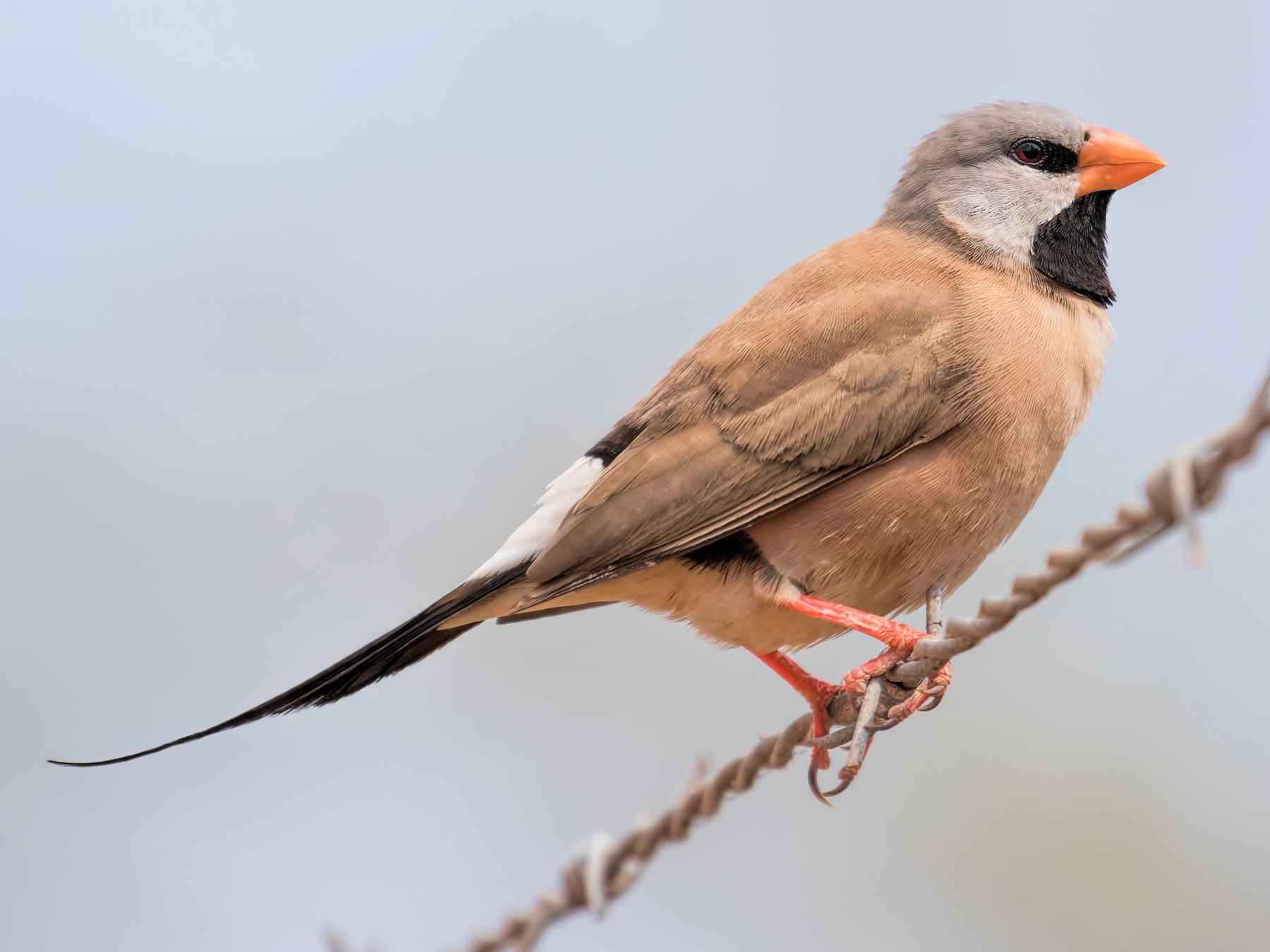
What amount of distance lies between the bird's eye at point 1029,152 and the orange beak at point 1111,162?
0.11 meters

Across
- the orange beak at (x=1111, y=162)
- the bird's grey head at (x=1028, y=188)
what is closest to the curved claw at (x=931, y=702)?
the bird's grey head at (x=1028, y=188)

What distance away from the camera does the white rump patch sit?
3.26 m

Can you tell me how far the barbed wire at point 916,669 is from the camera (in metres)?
1.35

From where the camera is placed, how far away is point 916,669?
2428 millimetres

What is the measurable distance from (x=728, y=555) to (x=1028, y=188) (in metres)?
1.46

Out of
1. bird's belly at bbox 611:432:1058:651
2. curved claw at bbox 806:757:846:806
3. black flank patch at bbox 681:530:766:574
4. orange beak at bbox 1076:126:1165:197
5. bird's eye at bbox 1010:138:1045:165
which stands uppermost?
bird's eye at bbox 1010:138:1045:165

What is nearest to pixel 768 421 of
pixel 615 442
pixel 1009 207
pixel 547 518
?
pixel 615 442

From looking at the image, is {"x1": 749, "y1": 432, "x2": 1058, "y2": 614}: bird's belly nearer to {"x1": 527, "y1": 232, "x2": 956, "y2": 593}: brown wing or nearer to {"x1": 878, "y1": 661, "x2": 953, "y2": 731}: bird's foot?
{"x1": 527, "y1": 232, "x2": 956, "y2": 593}: brown wing

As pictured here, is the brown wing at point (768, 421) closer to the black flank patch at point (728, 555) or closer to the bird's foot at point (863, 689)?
the black flank patch at point (728, 555)

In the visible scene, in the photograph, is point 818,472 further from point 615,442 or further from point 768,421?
point 615,442

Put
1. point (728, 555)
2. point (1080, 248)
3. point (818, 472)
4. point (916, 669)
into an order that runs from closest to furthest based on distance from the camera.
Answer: point (916, 669)
point (818, 472)
point (728, 555)
point (1080, 248)

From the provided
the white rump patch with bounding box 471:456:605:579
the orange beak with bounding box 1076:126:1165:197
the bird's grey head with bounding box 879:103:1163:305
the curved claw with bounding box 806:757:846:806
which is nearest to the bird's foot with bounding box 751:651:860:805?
the curved claw with bounding box 806:757:846:806

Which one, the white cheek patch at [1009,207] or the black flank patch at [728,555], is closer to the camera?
the black flank patch at [728,555]

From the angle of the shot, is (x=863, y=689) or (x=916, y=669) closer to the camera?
(x=916, y=669)
